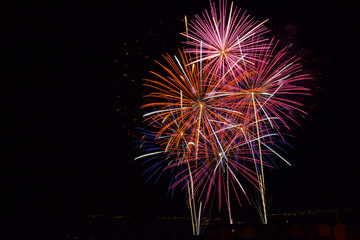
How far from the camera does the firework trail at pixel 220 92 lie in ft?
19.3

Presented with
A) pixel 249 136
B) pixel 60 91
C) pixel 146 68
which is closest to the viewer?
pixel 249 136

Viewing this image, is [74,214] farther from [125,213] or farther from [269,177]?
[269,177]

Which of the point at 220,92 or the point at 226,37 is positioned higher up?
the point at 226,37

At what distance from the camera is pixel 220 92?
230 inches

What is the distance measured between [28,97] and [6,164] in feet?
4.95

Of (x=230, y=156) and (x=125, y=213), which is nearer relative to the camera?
(x=230, y=156)

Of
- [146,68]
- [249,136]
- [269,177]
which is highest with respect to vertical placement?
[146,68]

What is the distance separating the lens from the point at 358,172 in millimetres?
7793

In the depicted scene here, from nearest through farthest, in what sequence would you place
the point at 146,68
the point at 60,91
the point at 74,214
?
the point at 146,68 < the point at 60,91 < the point at 74,214

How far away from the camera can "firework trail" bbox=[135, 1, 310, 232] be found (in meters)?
5.87

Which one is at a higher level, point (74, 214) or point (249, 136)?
point (249, 136)

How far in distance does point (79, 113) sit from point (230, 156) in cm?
333

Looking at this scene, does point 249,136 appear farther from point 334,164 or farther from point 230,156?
point 334,164

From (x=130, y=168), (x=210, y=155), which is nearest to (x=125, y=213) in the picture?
(x=130, y=168)
